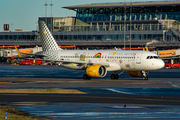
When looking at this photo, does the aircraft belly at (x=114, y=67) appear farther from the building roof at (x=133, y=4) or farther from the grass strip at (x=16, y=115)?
the building roof at (x=133, y=4)

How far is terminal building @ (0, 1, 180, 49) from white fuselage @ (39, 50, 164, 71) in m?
67.7

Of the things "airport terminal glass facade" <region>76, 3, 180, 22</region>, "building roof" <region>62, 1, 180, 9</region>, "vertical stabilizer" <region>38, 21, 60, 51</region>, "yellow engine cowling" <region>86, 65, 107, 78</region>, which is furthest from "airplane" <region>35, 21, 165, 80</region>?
"building roof" <region>62, 1, 180, 9</region>

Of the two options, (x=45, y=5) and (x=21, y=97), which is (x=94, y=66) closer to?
(x=21, y=97)

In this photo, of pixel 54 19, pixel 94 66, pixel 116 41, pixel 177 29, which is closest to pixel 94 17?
pixel 54 19

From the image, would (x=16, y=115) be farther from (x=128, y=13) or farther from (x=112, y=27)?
(x=128, y=13)

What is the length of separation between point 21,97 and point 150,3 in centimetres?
12024

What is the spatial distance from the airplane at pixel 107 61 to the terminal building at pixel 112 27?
67.5 meters

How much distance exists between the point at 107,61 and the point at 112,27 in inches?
3325

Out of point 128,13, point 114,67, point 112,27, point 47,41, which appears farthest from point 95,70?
Result: point 128,13

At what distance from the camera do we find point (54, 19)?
144m

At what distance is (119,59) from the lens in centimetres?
4903

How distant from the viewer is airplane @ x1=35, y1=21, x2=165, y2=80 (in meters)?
47.0

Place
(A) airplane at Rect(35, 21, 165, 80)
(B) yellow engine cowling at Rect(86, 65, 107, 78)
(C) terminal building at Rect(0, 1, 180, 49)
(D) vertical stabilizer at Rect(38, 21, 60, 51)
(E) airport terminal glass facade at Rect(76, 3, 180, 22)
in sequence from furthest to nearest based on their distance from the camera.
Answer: (E) airport terminal glass facade at Rect(76, 3, 180, 22) < (C) terminal building at Rect(0, 1, 180, 49) < (D) vertical stabilizer at Rect(38, 21, 60, 51) < (A) airplane at Rect(35, 21, 165, 80) < (B) yellow engine cowling at Rect(86, 65, 107, 78)

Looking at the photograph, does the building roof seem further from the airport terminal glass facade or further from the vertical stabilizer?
the vertical stabilizer
